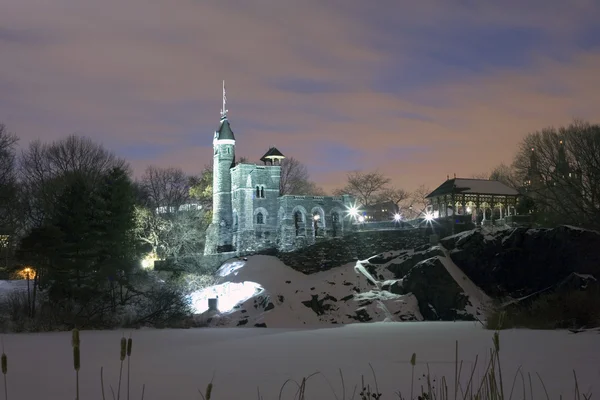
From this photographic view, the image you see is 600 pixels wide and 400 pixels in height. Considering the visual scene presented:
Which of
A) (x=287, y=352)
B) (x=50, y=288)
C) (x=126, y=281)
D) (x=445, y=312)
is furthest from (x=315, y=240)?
(x=287, y=352)

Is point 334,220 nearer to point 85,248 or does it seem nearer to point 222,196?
point 222,196

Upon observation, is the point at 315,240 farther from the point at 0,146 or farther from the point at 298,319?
the point at 0,146

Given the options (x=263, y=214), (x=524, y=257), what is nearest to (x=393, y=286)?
(x=524, y=257)

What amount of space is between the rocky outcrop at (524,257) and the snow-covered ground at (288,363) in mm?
22742

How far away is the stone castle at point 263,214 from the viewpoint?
5309 centimetres

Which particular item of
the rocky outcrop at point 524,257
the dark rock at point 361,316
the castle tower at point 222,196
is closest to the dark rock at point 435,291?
the rocky outcrop at point 524,257

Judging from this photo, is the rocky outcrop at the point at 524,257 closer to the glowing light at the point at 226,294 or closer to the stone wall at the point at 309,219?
the stone wall at the point at 309,219

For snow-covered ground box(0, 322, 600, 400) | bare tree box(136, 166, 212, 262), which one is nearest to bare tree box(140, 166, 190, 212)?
bare tree box(136, 166, 212, 262)

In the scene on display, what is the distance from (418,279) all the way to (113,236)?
18870 millimetres

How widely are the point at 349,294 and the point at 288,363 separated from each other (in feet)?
92.8

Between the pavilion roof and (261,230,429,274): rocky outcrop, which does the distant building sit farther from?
(261,230,429,274): rocky outcrop

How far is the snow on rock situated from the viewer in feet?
120

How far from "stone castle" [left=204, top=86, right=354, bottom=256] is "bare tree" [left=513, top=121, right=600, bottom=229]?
16.6 metres

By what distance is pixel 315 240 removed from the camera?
52.6 m
